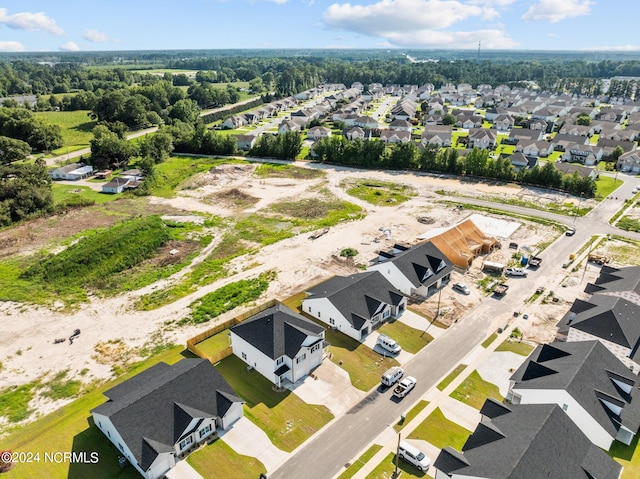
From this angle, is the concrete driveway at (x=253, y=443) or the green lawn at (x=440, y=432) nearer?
the concrete driveway at (x=253, y=443)

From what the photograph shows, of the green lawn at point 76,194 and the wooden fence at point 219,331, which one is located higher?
the green lawn at point 76,194

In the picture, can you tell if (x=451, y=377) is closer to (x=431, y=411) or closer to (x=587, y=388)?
(x=431, y=411)

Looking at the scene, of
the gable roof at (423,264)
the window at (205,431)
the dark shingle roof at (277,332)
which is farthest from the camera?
the gable roof at (423,264)

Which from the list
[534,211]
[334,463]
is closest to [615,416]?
[334,463]

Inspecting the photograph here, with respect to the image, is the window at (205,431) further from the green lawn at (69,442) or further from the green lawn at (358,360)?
the green lawn at (358,360)

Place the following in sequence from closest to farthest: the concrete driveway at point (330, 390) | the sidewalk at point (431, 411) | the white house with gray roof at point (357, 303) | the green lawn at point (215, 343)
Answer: the sidewalk at point (431, 411)
the concrete driveway at point (330, 390)
the green lawn at point (215, 343)
the white house with gray roof at point (357, 303)

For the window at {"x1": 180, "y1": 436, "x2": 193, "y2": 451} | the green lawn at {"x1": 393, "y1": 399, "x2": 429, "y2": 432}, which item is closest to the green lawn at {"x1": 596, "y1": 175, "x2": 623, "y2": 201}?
the green lawn at {"x1": 393, "y1": 399, "x2": 429, "y2": 432}

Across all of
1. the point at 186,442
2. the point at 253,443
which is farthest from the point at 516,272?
the point at 186,442

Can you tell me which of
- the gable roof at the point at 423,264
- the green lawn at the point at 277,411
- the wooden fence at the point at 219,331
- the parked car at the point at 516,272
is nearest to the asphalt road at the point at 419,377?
the parked car at the point at 516,272
